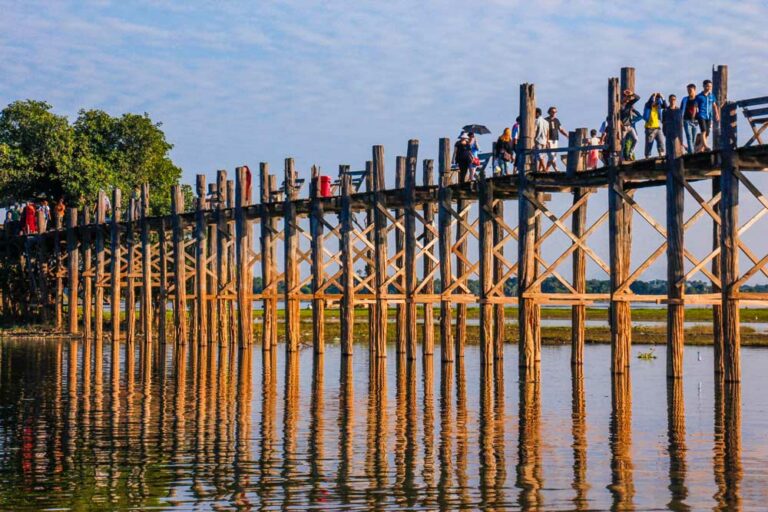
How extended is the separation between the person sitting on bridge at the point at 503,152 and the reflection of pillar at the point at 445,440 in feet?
15.7

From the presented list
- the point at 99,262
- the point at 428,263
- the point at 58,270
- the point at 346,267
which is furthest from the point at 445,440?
the point at 58,270

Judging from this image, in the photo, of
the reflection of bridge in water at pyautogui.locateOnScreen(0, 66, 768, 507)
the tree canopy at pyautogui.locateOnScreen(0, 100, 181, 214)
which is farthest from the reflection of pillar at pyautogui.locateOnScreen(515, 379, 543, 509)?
the tree canopy at pyautogui.locateOnScreen(0, 100, 181, 214)

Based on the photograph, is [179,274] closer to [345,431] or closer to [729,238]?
[729,238]

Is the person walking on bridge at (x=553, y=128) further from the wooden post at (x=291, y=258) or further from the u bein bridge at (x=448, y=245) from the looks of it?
the wooden post at (x=291, y=258)

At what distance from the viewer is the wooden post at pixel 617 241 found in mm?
25359

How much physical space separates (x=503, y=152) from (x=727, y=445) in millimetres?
12951

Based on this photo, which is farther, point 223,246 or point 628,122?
point 223,246

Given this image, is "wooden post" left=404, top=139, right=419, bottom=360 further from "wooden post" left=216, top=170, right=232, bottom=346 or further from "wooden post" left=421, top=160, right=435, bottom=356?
"wooden post" left=216, top=170, right=232, bottom=346

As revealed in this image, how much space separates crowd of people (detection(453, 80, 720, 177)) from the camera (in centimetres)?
2388

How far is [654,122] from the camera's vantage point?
25.1 meters

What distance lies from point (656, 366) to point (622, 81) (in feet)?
31.4

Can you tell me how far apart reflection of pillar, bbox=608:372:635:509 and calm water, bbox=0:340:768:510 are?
37mm

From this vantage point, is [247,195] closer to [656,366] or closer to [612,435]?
[656,366]

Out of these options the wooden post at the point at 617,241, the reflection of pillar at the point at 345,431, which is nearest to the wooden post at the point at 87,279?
the reflection of pillar at the point at 345,431
